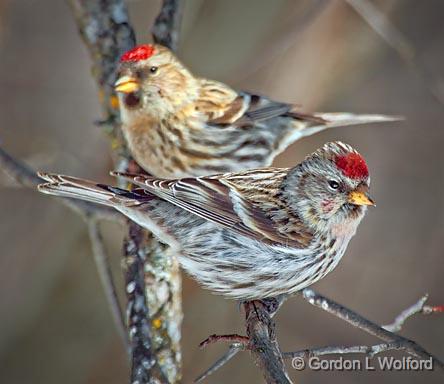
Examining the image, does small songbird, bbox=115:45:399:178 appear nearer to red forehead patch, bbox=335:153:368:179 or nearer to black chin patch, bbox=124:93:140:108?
black chin patch, bbox=124:93:140:108

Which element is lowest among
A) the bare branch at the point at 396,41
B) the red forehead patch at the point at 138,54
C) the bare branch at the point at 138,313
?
the bare branch at the point at 138,313

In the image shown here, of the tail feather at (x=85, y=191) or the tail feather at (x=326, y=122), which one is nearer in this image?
the tail feather at (x=85, y=191)

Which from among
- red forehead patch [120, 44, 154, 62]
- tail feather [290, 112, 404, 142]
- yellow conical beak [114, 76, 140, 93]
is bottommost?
yellow conical beak [114, 76, 140, 93]

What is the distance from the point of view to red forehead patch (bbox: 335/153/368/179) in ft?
11.9

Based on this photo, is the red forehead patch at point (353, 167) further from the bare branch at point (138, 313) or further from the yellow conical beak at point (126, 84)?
the yellow conical beak at point (126, 84)

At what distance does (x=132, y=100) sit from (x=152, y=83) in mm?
156

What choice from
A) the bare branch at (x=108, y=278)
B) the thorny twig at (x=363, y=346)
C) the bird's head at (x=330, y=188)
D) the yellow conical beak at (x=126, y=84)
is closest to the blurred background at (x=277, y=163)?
the yellow conical beak at (x=126, y=84)

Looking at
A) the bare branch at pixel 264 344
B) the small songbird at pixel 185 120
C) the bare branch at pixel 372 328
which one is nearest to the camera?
the bare branch at pixel 264 344

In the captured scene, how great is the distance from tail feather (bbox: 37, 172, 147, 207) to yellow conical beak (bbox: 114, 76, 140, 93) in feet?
2.51

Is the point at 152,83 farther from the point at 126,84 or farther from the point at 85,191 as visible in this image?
the point at 85,191

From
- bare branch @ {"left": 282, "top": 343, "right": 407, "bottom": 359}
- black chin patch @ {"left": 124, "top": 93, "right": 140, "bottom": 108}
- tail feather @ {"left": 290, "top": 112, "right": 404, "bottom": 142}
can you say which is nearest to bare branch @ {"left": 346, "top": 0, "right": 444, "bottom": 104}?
tail feather @ {"left": 290, "top": 112, "right": 404, "bottom": 142}

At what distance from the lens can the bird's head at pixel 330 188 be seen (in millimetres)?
3666

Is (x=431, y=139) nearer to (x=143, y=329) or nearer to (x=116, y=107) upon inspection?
(x=116, y=107)

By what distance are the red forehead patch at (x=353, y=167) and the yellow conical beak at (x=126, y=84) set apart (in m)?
1.37
